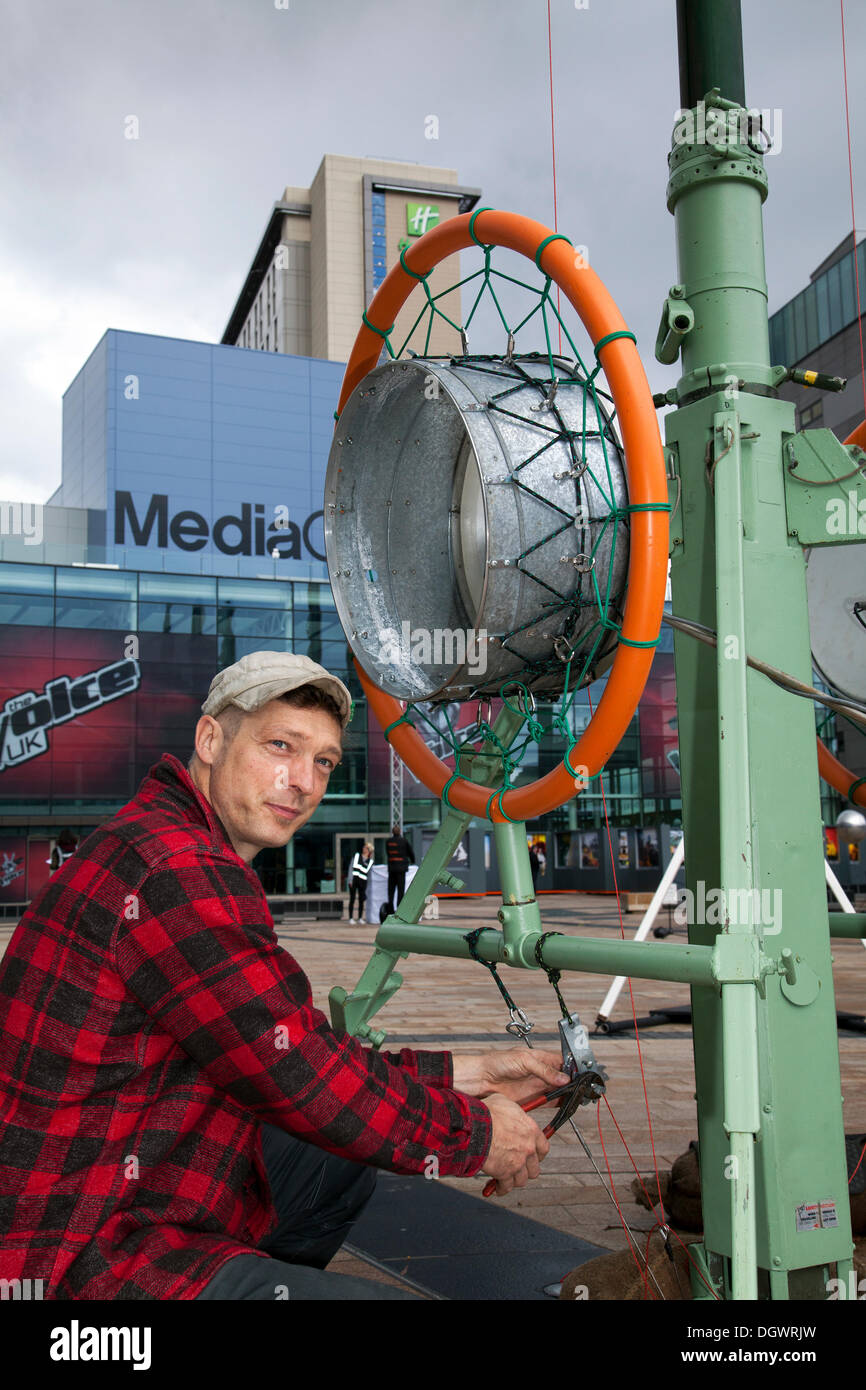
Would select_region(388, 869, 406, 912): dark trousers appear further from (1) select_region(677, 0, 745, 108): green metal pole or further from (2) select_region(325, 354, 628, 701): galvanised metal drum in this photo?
(1) select_region(677, 0, 745, 108): green metal pole

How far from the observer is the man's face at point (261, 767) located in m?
2.29

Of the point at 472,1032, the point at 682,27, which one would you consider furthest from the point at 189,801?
the point at 472,1032

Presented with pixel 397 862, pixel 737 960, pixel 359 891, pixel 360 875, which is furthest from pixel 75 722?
pixel 737 960

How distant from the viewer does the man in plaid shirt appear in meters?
1.84

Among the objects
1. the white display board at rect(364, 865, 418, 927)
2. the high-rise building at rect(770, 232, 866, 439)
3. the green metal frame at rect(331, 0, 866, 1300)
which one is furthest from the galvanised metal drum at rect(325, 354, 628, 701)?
the high-rise building at rect(770, 232, 866, 439)

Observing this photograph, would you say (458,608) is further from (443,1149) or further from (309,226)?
(309,226)

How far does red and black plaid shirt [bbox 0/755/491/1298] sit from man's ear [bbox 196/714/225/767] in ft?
0.94

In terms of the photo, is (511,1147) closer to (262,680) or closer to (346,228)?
(262,680)

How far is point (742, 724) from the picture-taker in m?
2.29

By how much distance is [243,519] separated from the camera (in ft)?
Answer: 156

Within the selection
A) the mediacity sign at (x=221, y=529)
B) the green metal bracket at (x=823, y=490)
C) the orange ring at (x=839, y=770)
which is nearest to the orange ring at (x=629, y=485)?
the green metal bracket at (x=823, y=490)

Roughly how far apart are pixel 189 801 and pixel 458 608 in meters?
1.19

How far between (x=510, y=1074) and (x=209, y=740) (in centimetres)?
104

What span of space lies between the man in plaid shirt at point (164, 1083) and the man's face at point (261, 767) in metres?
0.17
